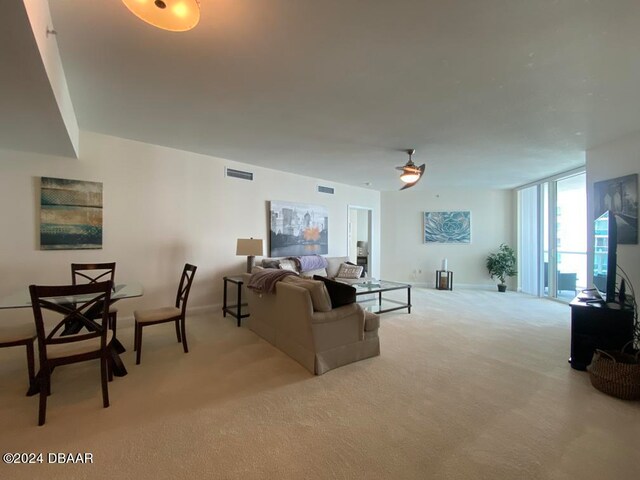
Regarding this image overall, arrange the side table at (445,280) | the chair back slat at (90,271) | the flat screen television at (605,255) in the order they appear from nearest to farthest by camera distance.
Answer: the flat screen television at (605,255) < the chair back slat at (90,271) < the side table at (445,280)

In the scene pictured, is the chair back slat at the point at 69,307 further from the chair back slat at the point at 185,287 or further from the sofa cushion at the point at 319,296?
the sofa cushion at the point at 319,296

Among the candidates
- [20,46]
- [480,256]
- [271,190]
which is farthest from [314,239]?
[20,46]

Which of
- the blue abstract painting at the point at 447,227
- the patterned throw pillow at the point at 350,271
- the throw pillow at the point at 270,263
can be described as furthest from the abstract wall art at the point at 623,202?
the throw pillow at the point at 270,263

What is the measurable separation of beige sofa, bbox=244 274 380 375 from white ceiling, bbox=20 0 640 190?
196cm

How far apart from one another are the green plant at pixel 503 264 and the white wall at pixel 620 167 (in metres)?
2.58

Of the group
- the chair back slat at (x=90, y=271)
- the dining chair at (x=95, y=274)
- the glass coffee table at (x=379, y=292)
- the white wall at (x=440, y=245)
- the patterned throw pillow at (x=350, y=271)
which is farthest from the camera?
the white wall at (x=440, y=245)

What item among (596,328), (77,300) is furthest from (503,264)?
(77,300)

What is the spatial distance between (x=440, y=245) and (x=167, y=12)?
7692mm

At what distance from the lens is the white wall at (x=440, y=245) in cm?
737

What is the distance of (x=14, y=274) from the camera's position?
3.36m

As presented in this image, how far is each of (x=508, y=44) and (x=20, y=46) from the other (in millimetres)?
3108

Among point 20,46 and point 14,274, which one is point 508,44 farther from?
point 14,274

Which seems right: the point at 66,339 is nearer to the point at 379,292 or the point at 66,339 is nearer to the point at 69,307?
the point at 69,307

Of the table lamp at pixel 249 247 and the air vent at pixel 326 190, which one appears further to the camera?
the air vent at pixel 326 190
